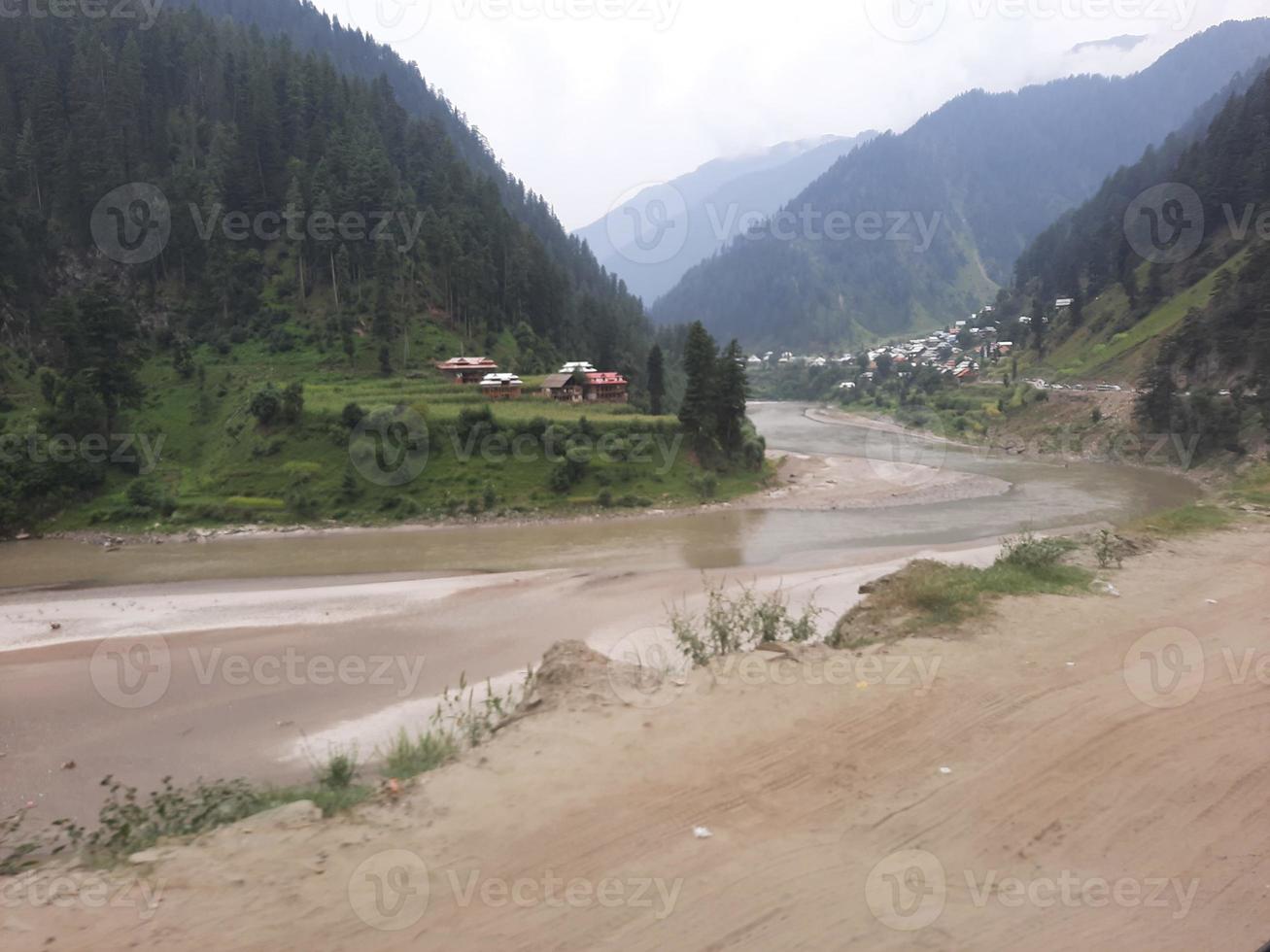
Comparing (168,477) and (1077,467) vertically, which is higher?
(168,477)

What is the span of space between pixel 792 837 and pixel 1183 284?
273 feet

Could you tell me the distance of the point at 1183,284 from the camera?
219ft

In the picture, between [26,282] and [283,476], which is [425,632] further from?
[26,282]

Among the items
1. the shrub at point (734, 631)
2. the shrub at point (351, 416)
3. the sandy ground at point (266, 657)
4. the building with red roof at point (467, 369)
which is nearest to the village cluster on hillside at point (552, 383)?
the building with red roof at point (467, 369)

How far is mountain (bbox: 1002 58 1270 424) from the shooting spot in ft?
154

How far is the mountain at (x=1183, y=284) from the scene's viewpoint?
4681 cm

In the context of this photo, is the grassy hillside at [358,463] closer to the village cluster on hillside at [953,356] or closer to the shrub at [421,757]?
the shrub at [421,757]

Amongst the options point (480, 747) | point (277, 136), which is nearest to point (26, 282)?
point (277, 136)

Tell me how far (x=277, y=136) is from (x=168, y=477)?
38981mm

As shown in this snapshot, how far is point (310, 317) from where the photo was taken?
50812mm

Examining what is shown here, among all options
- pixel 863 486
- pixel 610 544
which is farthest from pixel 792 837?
pixel 863 486

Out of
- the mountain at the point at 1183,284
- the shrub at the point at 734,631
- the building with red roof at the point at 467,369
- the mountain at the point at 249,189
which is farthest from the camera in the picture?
the mountain at the point at 249,189

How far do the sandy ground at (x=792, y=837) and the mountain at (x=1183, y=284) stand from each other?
47.5 meters

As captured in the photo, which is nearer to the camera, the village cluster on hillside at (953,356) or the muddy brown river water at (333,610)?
the muddy brown river water at (333,610)
